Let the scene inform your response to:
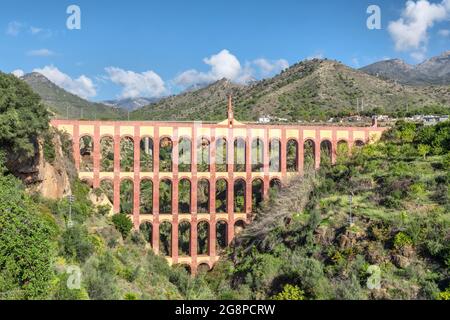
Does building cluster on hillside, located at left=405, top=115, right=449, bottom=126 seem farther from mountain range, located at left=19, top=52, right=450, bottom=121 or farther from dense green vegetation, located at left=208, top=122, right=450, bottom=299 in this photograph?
mountain range, located at left=19, top=52, right=450, bottom=121

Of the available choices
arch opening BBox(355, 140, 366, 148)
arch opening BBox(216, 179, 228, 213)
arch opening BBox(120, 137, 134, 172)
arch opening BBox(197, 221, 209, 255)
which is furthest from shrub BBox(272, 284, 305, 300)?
arch opening BBox(120, 137, 134, 172)

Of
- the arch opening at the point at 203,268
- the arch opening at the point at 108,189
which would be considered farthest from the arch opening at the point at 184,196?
the arch opening at the point at 203,268

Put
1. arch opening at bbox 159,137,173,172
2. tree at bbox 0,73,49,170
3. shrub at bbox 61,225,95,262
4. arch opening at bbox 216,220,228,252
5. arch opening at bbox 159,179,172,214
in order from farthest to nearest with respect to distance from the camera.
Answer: arch opening at bbox 159,137,173,172 → arch opening at bbox 159,179,172,214 → arch opening at bbox 216,220,228,252 → tree at bbox 0,73,49,170 → shrub at bbox 61,225,95,262

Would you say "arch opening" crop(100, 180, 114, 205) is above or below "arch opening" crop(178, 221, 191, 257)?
above

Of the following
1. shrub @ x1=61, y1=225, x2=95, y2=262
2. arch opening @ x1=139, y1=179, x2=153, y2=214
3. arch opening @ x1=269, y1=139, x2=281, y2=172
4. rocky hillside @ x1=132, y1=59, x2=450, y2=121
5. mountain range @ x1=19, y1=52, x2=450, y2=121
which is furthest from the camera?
rocky hillside @ x1=132, y1=59, x2=450, y2=121

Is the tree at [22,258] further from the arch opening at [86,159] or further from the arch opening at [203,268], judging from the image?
the arch opening at [203,268]
